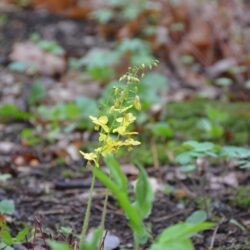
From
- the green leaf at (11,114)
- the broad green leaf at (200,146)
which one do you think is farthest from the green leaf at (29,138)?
the broad green leaf at (200,146)

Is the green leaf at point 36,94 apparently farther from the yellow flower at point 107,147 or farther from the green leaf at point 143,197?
the green leaf at point 143,197

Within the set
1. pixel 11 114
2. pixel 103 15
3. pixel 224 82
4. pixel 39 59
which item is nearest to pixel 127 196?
pixel 11 114

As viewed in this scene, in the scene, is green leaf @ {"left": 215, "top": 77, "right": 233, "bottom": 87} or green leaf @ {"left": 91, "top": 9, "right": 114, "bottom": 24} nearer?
green leaf @ {"left": 215, "top": 77, "right": 233, "bottom": 87}

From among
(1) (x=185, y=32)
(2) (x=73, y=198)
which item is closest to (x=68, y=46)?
(1) (x=185, y=32)

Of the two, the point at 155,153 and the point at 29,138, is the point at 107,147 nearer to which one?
the point at 155,153

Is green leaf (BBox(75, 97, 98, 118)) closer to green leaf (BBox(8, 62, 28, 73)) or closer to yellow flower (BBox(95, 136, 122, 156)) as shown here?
green leaf (BBox(8, 62, 28, 73))

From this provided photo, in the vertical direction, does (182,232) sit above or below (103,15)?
below

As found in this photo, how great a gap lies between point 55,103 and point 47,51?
2.52 feet

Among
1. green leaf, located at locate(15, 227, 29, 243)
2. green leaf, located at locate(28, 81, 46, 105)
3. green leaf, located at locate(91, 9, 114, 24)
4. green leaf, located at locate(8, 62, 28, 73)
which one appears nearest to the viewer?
green leaf, located at locate(15, 227, 29, 243)

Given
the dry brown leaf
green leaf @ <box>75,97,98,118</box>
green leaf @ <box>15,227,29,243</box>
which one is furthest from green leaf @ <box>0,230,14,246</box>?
the dry brown leaf

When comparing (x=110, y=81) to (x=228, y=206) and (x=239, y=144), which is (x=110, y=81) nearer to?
(x=239, y=144)

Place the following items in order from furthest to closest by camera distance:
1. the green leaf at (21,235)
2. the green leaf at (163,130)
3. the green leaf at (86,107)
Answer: the green leaf at (86,107)
the green leaf at (163,130)
the green leaf at (21,235)

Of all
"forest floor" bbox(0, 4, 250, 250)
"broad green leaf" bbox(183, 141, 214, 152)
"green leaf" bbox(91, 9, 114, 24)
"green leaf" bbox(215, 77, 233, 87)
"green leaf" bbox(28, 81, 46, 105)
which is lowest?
"forest floor" bbox(0, 4, 250, 250)

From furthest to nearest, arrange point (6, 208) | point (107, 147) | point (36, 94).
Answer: point (36, 94) → point (6, 208) → point (107, 147)
